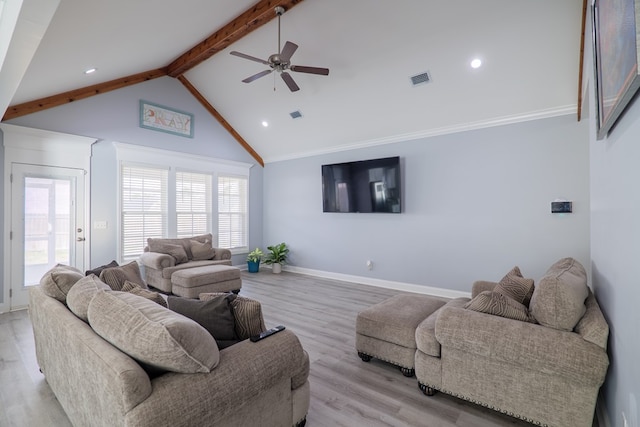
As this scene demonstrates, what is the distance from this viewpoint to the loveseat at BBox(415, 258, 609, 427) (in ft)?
5.47

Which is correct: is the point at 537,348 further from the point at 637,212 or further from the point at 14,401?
the point at 14,401

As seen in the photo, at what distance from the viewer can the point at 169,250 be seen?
531cm

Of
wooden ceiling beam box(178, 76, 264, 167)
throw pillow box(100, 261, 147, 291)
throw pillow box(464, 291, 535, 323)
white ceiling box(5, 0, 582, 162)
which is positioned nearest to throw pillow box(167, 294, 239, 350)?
throw pillow box(100, 261, 147, 291)

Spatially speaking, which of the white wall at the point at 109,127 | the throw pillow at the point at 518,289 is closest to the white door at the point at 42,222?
the white wall at the point at 109,127

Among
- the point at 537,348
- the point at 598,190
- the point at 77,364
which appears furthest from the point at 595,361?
the point at 77,364

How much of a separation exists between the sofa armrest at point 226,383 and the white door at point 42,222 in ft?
15.4

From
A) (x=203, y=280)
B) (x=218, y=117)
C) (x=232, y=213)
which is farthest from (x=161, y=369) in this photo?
(x=218, y=117)

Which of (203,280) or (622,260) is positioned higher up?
(622,260)

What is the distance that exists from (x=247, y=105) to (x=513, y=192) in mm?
5058

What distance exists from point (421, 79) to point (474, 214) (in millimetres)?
2193

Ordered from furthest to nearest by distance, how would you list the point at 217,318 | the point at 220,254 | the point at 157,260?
the point at 220,254 → the point at 157,260 → the point at 217,318

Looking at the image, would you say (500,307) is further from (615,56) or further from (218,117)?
(218,117)

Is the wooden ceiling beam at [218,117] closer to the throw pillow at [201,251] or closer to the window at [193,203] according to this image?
the window at [193,203]

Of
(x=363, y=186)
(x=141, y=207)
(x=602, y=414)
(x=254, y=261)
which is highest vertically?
(x=363, y=186)
